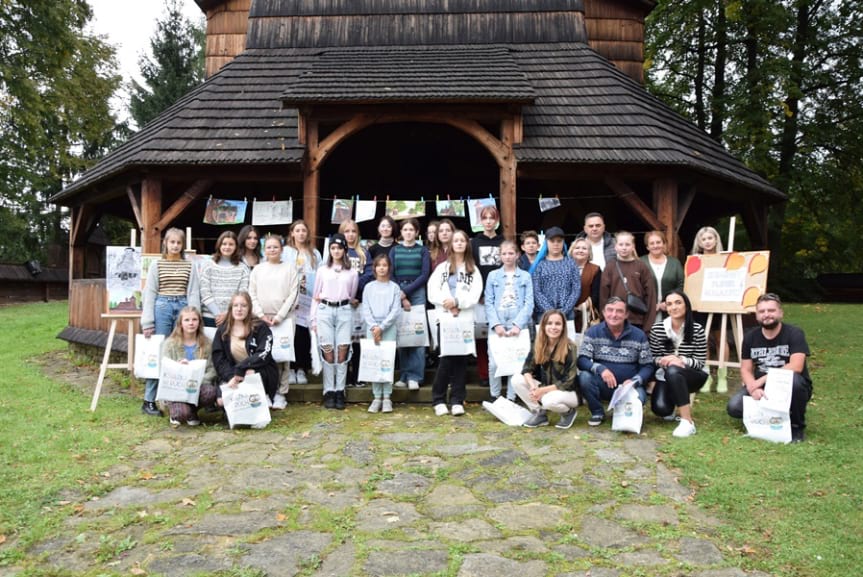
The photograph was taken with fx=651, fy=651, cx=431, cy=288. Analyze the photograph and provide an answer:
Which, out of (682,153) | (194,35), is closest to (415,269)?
(682,153)

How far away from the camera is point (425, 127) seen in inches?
457

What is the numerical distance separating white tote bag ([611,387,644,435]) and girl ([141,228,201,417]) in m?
3.99

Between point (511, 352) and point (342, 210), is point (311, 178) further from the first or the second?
point (511, 352)

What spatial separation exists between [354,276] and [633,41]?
9005 mm

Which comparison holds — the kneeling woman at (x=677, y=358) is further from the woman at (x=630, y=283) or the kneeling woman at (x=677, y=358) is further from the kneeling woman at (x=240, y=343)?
the kneeling woman at (x=240, y=343)

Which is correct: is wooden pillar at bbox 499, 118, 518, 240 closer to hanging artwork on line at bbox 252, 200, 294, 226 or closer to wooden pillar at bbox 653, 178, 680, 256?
wooden pillar at bbox 653, 178, 680, 256

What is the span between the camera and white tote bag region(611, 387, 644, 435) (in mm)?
5242

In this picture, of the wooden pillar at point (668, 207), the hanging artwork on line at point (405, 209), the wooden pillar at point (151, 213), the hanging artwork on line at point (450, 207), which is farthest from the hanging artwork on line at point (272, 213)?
the wooden pillar at point (668, 207)

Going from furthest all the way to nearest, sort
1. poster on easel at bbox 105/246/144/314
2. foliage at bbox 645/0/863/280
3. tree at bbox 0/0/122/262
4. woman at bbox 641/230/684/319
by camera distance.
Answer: tree at bbox 0/0/122/262 → foliage at bbox 645/0/863/280 → poster on easel at bbox 105/246/144/314 → woman at bbox 641/230/684/319

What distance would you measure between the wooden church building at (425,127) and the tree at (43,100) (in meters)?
9.86

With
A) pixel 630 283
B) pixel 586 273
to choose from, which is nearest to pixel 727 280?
pixel 630 283

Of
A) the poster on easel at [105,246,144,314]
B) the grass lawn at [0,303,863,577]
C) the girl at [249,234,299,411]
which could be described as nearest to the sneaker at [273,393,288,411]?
the girl at [249,234,299,411]

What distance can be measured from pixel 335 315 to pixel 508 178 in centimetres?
340

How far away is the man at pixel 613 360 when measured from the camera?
17.9ft
